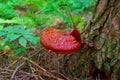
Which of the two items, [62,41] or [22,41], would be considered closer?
[62,41]

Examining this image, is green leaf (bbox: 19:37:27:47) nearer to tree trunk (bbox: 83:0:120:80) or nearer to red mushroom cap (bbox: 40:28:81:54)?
red mushroom cap (bbox: 40:28:81:54)

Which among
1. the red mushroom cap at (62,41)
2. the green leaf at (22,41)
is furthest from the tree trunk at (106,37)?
the green leaf at (22,41)

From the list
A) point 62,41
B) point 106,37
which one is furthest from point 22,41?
point 106,37

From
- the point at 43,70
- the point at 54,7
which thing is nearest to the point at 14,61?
the point at 43,70

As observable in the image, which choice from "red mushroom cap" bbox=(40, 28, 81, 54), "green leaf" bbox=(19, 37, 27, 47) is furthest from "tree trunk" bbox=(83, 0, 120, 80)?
"green leaf" bbox=(19, 37, 27, 47)

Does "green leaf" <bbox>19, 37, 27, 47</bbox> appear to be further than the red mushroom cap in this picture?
Yes

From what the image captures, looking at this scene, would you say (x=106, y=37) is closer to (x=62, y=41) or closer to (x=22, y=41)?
(x=62, y=41)
